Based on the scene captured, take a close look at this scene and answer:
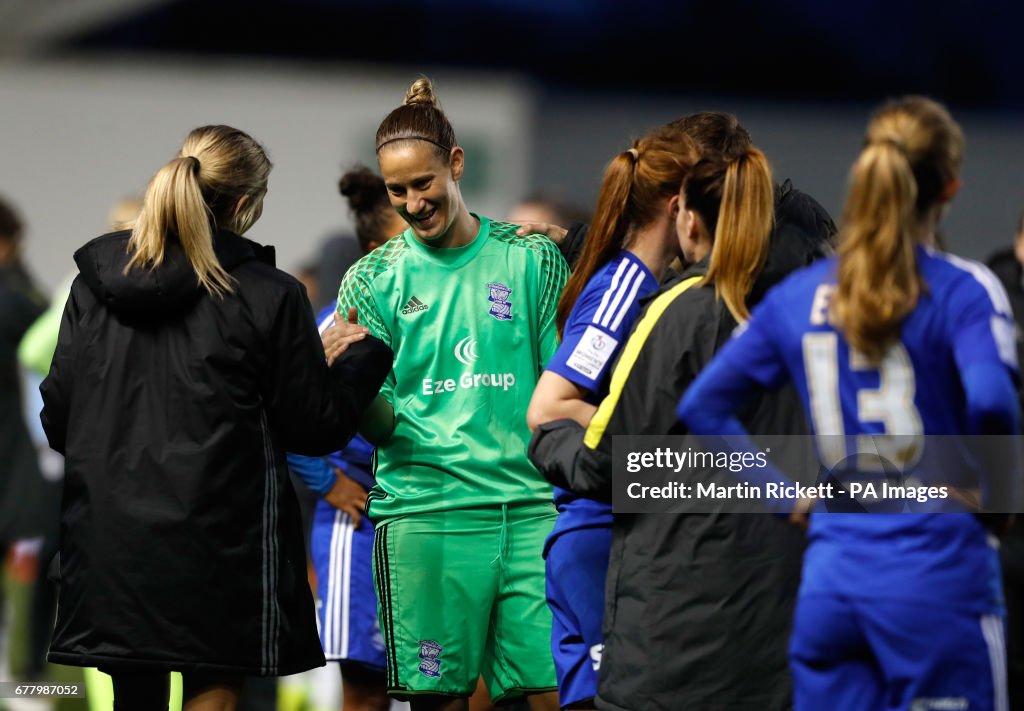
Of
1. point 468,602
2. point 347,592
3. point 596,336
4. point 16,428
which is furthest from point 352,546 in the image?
point 16,428

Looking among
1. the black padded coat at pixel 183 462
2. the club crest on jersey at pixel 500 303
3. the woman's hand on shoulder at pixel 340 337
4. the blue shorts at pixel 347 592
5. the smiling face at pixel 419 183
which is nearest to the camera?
the black padded coat at pixel 183 462

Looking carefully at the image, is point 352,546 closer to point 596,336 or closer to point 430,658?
point 430,658

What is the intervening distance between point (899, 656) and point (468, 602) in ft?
5.70

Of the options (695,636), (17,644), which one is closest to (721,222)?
(695,636)

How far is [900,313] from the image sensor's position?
9.13 ft

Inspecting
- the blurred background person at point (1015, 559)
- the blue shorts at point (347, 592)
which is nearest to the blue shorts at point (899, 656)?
→ the blue shorts at point (347, 592)

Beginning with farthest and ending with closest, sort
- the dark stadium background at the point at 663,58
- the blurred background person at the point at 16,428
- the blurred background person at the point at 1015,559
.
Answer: the dark stadium background at the point at 663,58 < the blurred background person at the point at 16,428 < the blurred background person at the point at 1015,559

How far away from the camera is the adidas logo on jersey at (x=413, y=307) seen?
14.1 ft

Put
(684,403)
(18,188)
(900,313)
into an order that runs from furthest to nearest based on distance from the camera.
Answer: (18,188), (684,403), (900,313)

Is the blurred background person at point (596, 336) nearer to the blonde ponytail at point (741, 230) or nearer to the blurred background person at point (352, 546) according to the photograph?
the blonde ponytail at point (741, 230)

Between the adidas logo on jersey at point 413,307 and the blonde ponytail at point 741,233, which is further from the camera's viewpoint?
the adidas logo on jersey at point 413,307

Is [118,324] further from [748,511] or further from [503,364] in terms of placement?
[748,511]

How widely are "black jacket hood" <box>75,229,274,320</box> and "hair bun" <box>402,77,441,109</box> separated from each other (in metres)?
0.91

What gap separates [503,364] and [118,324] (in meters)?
1.13
